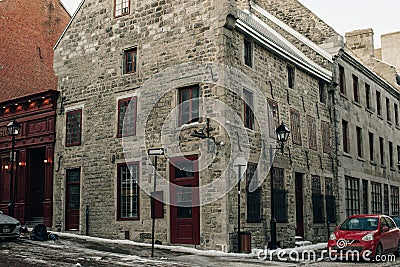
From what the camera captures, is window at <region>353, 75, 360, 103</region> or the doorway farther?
window at <region>353, 75, 360, 103</region>

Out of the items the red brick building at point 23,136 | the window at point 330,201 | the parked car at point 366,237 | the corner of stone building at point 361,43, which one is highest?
the corner of stone building at point 361,43

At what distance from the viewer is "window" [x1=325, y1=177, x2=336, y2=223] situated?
23797mm

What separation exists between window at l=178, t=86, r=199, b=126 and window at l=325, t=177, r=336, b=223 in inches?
359

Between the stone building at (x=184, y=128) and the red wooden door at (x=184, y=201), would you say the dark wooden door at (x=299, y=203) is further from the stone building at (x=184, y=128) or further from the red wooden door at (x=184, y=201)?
the red wooden door at (x=184, y=201)

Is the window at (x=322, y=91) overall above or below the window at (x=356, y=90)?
below

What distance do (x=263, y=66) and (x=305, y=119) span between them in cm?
408

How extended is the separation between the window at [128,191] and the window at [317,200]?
8.06 m

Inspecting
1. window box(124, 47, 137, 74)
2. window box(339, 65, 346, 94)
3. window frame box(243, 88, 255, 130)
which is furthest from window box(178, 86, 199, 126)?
window box(339, 65, 346, 94)

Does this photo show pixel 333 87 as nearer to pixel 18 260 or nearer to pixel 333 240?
pixel 333 240

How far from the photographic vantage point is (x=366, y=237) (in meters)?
14.6

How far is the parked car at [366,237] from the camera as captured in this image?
14547mm

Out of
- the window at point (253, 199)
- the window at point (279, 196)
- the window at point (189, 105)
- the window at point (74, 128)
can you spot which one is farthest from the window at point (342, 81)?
the window at point (74, 128)

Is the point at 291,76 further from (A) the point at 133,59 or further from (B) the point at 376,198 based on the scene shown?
(B) the point at 376,198

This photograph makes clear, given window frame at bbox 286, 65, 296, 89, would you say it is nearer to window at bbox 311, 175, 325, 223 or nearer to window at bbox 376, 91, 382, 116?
window at bbox 311, 175, 325, 223
